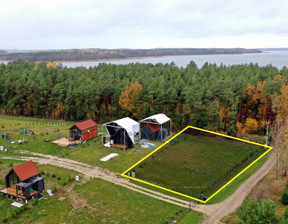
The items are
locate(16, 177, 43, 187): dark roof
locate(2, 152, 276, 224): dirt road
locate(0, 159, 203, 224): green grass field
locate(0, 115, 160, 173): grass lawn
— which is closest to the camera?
locate(0, 159, 203, 224): green grass field

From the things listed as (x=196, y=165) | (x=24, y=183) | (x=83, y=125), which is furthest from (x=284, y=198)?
(x=83, y=125)

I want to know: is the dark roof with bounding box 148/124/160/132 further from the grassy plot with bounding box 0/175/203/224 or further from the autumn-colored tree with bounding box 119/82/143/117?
the grassy plot with bounding box 0/175/203/224

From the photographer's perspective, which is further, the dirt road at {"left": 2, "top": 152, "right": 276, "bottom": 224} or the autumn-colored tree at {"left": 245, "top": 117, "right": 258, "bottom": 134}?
the autumn-colored tree at {"left": 245, "top": 117, "right": 258, "bottom": 134}

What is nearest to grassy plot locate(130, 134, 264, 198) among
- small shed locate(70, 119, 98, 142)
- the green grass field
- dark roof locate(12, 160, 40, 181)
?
the green grass field

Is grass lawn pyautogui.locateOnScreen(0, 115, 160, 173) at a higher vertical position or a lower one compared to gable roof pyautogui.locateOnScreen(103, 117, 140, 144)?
lower

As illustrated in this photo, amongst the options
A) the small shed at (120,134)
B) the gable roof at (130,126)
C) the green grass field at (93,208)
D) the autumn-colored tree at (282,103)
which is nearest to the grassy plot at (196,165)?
the green grass field at (93,208)

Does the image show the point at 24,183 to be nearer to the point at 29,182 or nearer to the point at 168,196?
the point at 29,182

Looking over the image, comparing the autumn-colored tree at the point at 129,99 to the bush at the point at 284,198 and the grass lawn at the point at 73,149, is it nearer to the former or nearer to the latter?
the grass lawn at the point at 73,149
